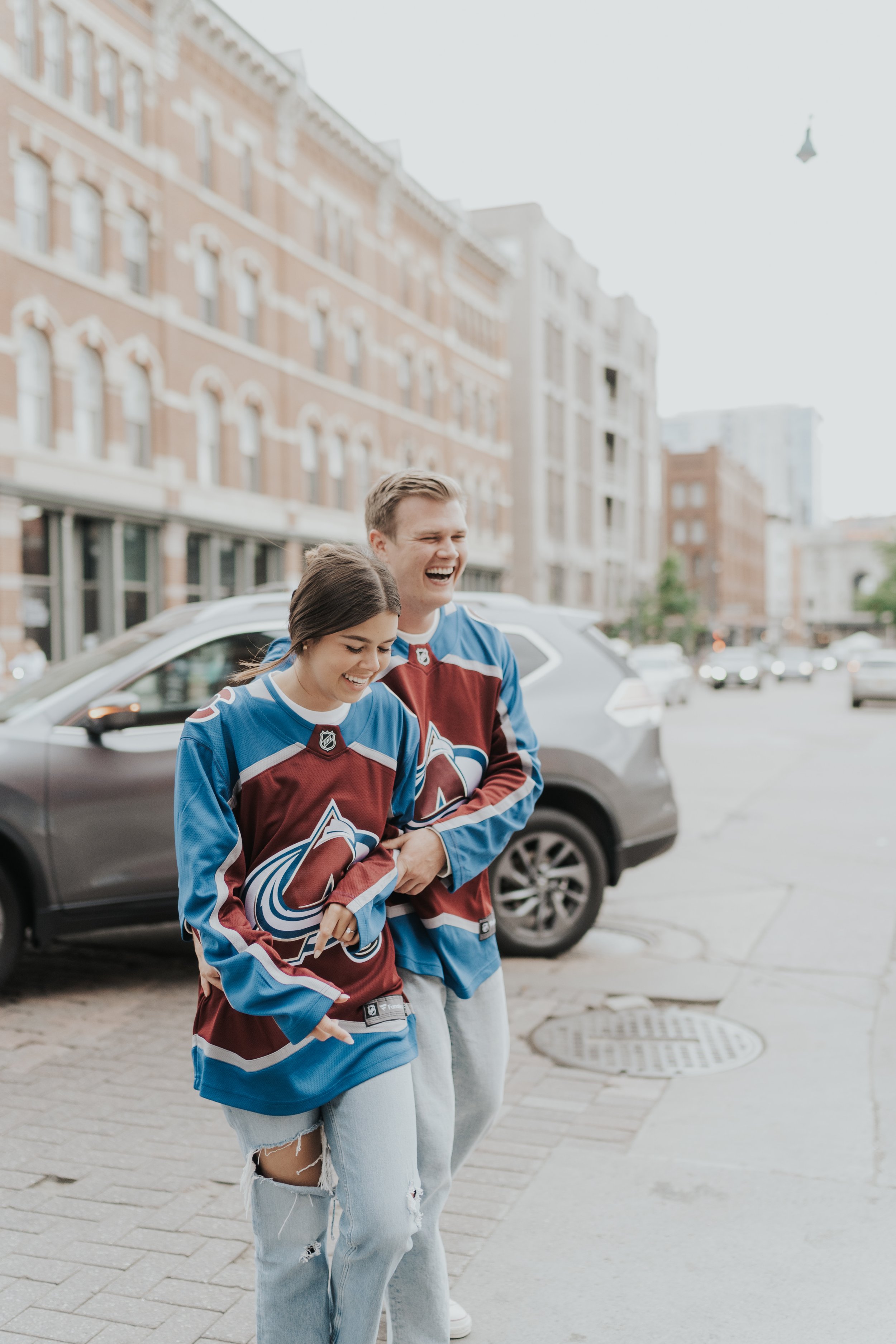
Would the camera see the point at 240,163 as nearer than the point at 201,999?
No

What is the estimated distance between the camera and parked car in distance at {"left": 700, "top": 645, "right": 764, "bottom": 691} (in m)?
48.7

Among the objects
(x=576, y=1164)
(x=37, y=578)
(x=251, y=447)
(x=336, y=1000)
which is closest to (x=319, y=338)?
(x=251, y=447)

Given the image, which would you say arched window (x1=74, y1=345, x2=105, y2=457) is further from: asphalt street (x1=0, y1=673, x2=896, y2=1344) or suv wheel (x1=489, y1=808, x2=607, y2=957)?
suv wheel (x1=489, y1=808, x2=607, y2=957)

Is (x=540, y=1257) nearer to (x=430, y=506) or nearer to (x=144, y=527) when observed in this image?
(x=430, y=506)

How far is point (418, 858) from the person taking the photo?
254 centimetres

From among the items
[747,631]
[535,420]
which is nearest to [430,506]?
[535,420]

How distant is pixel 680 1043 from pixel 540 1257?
7.06ft

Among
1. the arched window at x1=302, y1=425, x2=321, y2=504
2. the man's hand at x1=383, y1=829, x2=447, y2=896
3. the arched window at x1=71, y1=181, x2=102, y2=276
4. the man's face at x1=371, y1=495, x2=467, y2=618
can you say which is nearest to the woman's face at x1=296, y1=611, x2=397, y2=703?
the man's hand at x1=383, y1=829, x2=447, y2=896

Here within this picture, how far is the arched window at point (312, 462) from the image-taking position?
104ft

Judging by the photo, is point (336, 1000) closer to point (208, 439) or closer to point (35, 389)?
point (35, 389)

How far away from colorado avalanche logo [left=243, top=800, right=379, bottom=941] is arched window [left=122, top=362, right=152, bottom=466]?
2377 cm

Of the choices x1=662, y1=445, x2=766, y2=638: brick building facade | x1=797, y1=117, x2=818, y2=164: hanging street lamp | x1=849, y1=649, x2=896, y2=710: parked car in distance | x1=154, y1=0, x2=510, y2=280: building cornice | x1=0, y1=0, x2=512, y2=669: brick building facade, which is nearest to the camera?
x1=797, y1=117, x2=818, y2=164: hanging street lamp

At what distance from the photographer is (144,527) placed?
25578 mm

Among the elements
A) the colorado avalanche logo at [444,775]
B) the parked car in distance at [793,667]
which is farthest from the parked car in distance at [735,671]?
the colorado avalanche logo at [444,775]
